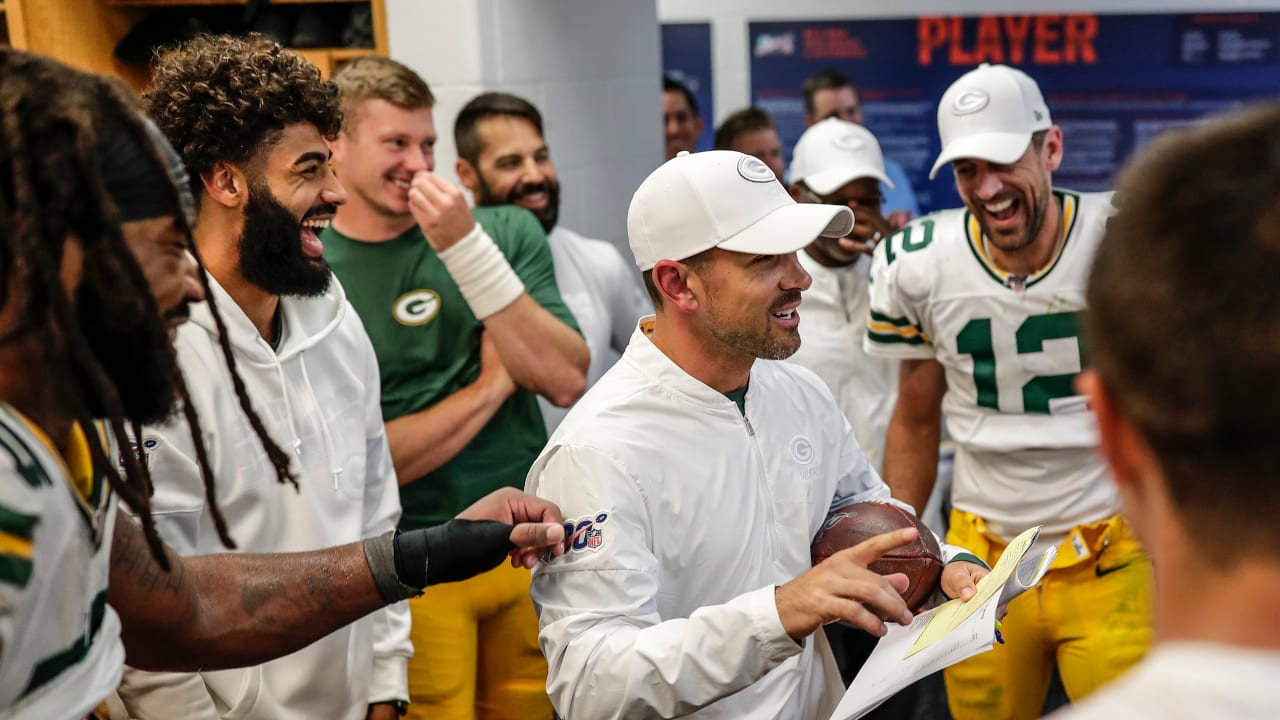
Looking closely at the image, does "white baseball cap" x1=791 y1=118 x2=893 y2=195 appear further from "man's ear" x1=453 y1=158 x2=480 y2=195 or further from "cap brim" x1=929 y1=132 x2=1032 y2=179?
"man's ear" x1=453 y1=158 x2=480 y2=195

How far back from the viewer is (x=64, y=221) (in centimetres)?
120

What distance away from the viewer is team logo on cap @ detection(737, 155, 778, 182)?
2.12 meters

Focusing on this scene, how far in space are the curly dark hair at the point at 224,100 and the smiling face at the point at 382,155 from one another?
2.23 feet

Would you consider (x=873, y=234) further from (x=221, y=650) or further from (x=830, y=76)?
(x=221, y=650)

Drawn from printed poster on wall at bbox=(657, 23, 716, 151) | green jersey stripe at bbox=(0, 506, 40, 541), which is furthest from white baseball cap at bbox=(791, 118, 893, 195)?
green jersey stripe at bbox=(0, 506, 40, 541)

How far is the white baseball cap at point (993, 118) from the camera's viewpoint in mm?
2995

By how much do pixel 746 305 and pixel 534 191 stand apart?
1.57 metres

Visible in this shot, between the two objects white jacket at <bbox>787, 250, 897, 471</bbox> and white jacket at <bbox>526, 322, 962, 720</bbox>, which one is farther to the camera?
white jacket at <bbox>787, 250, 897, 471</bbox>

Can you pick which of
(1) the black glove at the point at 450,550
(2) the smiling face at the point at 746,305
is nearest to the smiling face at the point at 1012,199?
(2) the smiling face at the point at 746,305

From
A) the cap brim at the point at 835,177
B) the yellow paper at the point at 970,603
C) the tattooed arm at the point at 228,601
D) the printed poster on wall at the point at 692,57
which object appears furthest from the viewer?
the printed poster on wall at the point at 692,57

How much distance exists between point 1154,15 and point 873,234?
10.5 ft

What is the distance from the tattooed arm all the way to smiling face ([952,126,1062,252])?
5.96ft

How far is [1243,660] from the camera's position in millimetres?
780

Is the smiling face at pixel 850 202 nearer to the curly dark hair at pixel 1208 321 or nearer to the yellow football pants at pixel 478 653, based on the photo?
the yellow football pants at pixel 478 653
